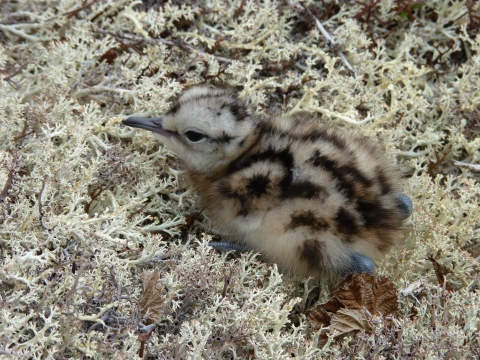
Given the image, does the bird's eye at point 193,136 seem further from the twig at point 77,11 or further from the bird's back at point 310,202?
the twig at point 77,11

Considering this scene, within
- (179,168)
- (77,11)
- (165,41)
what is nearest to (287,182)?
(179,168)

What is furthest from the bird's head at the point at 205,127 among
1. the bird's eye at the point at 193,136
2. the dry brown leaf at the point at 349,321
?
the dry brown leaf at the point at 349,321

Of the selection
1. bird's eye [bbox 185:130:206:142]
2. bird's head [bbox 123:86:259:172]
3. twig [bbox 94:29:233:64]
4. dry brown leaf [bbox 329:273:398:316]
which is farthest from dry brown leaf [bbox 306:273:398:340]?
twig [bbox 94:29:233:64]

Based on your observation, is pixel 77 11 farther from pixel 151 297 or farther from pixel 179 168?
pixel 151 297

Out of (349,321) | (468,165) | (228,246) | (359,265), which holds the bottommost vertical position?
(228,246)

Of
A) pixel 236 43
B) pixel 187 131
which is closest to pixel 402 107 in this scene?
pixel 236 43

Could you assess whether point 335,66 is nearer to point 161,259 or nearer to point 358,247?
point 358,247
